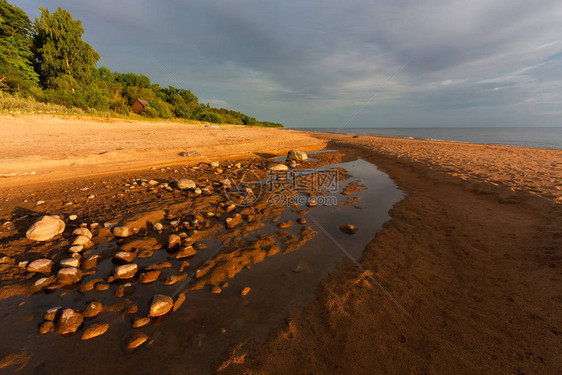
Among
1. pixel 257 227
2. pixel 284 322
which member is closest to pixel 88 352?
pixel 284 322

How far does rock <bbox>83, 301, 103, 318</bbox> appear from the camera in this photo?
2.43 metres

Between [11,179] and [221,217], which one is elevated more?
[11,179]

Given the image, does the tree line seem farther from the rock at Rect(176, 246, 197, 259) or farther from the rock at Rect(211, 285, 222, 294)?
the rock at Rect(211, 285, 222, 294)

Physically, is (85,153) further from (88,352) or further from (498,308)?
(498,308)

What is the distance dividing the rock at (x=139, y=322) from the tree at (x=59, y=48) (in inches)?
1517

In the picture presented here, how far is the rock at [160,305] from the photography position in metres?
2.48

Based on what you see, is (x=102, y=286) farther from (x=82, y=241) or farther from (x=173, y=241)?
(x=82, y=241)

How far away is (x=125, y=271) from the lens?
306cm

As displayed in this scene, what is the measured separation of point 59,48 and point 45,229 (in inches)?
1690

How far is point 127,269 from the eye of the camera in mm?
3090

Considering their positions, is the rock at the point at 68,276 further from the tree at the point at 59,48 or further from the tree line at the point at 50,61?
the tree at the point at 59,48

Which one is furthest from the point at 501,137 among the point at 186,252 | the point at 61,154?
the point at 61,154

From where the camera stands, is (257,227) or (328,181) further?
(328,181)

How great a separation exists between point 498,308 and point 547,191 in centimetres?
689
